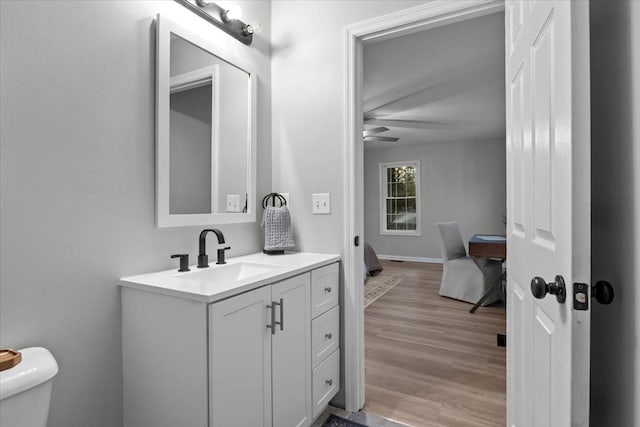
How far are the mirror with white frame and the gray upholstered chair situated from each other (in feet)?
10.0

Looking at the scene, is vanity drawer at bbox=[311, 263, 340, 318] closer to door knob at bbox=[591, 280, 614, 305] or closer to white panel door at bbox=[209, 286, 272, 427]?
white panel door at bbox=[209, 286, 272, 427]

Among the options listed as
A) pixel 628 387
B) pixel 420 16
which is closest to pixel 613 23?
pixel 628 387

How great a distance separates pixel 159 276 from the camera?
1.41 meters

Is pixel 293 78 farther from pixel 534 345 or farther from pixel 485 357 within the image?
pixel 485 357

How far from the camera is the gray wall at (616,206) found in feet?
2.50

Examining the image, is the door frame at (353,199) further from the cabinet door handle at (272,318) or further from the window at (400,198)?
the window at (400,198)

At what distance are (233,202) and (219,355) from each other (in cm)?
95

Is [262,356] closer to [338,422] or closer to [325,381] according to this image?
[325,381]

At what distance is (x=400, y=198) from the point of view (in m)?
7.24

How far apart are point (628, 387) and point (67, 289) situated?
1668mm

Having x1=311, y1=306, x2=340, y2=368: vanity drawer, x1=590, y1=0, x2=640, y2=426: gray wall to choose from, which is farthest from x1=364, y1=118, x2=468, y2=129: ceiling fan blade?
x1=590, y1=0, x2=640, y2=426: gray wall

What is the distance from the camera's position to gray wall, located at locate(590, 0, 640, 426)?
2.50ft

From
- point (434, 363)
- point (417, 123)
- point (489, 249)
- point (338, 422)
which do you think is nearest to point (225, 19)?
point (338, 422)

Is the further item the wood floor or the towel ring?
the towel ring
